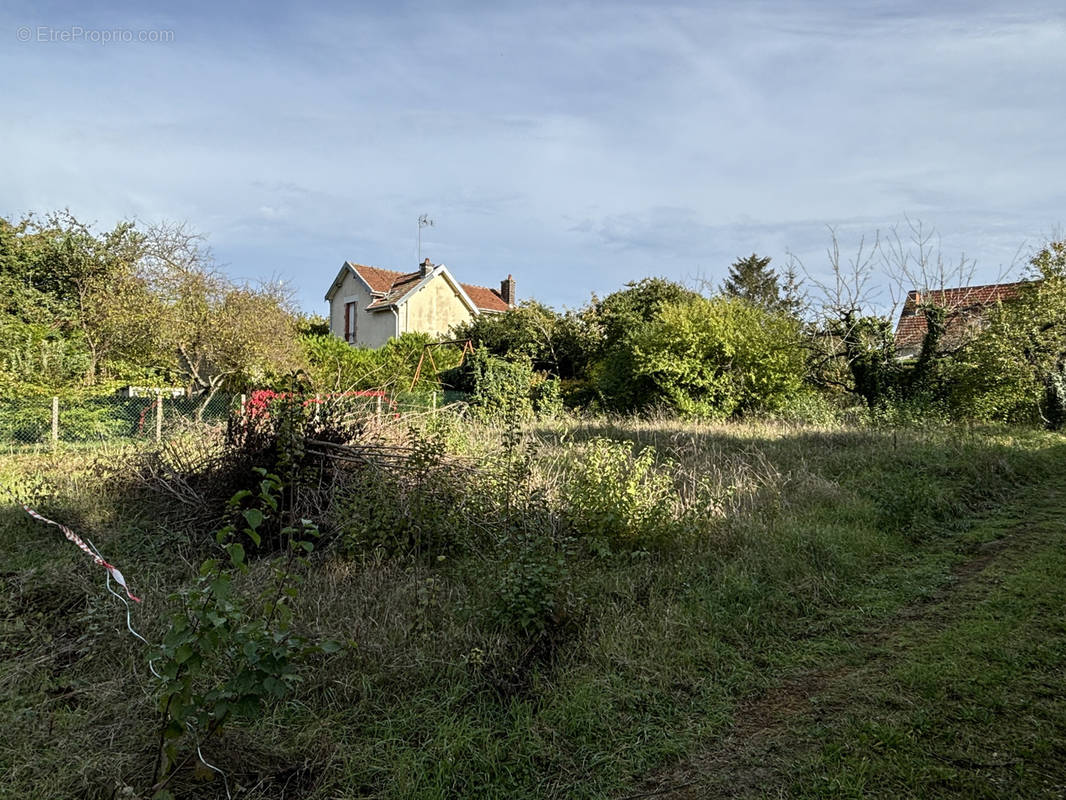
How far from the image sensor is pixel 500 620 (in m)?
3.96

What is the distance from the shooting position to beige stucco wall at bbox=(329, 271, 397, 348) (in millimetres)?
32953

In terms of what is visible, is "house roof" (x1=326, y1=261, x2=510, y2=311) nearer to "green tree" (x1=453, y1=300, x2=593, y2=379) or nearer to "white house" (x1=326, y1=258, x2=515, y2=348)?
"white house" (x1=326, y1=258, x2=515, y2=348)

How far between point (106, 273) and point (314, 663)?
19.6 m

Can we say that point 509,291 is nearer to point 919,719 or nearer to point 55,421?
point 55,421

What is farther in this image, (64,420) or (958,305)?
(958,305)

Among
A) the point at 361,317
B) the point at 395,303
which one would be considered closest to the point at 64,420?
the point at 395,303

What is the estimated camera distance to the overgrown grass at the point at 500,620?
2.85 metres

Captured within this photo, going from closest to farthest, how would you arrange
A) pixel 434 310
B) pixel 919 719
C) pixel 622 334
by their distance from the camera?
pixel 919 719 < pixel 622 334 < pixel 434 310

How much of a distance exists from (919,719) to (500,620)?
225 cm

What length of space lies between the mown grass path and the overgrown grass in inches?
7.2

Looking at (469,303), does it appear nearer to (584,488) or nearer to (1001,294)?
(1001,294)

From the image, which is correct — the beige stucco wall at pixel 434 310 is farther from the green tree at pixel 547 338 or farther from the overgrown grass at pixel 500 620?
the overgrown grass at pixel 500 620

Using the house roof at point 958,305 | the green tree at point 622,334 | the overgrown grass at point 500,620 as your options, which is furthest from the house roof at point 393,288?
the overgrown grass at point 500,620

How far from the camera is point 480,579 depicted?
463cm
